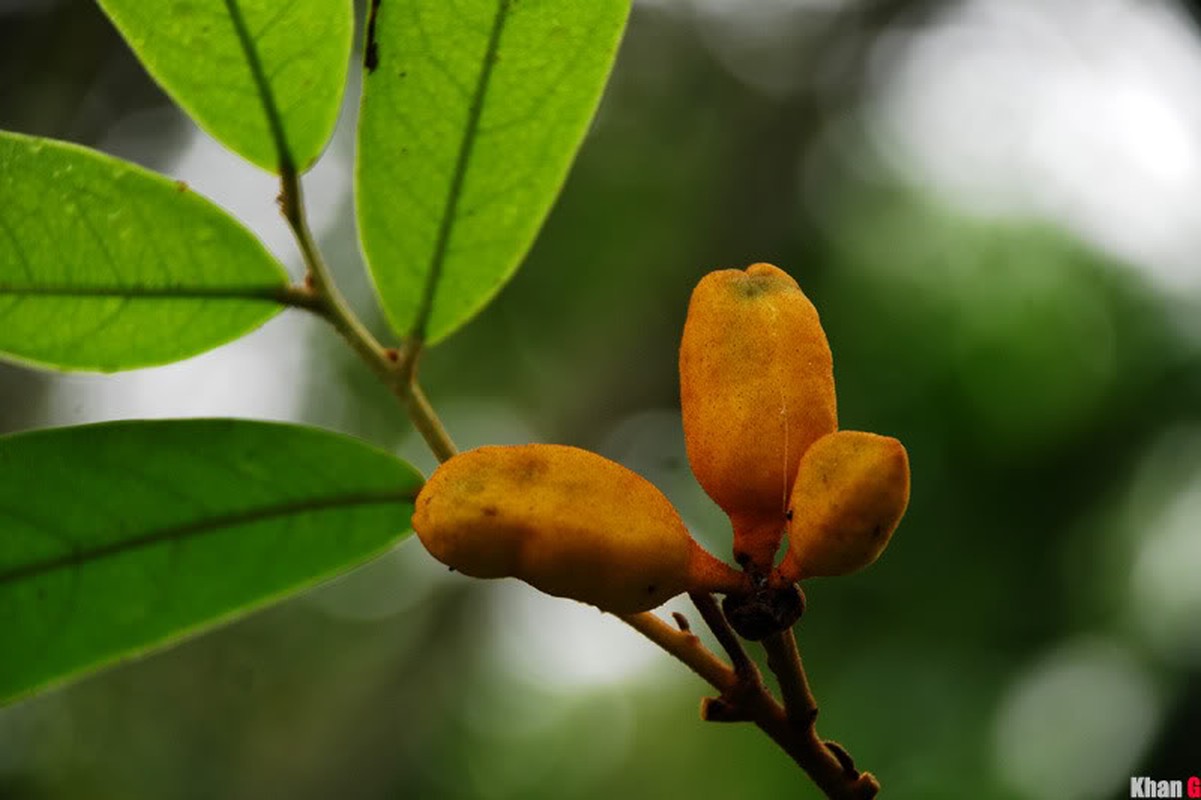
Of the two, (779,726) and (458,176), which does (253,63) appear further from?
(779,726)

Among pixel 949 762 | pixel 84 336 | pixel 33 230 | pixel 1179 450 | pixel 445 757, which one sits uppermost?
pixel 33 230

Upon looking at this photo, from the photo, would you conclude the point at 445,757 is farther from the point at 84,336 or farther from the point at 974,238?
the point at 84,336

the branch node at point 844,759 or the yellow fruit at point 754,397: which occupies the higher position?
the yellow fruit at point 754,397

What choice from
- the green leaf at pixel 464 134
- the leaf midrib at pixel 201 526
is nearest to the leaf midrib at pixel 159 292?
the green leaf at pixel 464 134

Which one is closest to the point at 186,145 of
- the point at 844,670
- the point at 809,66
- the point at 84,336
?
the point at 809,66

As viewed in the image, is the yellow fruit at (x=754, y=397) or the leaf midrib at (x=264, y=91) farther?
the leaf midrib at (x=264, y=91)

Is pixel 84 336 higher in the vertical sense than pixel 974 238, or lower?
higher

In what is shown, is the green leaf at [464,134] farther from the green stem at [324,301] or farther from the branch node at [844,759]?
the branch node at [844,759]
